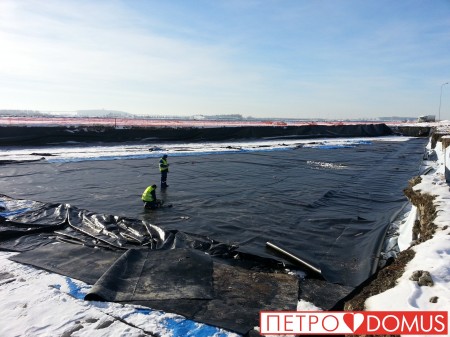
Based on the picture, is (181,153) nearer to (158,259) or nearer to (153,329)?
(158,259)

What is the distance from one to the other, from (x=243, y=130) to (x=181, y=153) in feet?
44.2

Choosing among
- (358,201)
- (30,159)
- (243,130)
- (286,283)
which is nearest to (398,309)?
(286,283)

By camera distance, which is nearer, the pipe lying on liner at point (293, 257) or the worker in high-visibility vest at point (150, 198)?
the pipe lying on liner at point (293, 257)

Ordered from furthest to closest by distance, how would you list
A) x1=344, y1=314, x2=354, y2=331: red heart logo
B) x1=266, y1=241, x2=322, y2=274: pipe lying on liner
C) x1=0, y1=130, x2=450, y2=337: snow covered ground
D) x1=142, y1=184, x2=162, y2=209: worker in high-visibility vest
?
x1=142, y1=184, x2=162, y2=209: worker in high-visibility vest
x1=266, y1=241, x2=322, y2=274: pipe lying on liner
x1=0, y1=130, x2=450, y2=337: snow covered ground
x1=344, y1=314, x2=354, y2=331: red heart logo

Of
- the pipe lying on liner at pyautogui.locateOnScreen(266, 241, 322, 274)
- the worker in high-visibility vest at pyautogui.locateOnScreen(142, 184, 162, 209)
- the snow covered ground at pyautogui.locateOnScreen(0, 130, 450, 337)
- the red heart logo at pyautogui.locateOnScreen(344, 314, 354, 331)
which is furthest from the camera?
the worker in high-visibility vest at pyautogui.locateOnScreen(142, 184, 162, 209)

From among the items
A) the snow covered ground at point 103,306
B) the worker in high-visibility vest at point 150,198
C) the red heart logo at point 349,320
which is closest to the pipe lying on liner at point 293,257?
the snow covered ground at point 103,306

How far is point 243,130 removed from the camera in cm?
3070

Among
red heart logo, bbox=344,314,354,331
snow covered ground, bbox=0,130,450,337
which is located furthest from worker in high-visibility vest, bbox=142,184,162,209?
red heart logo, bbox=344,314,354,331

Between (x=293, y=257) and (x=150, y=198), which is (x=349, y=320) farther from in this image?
(x=150, y=198)

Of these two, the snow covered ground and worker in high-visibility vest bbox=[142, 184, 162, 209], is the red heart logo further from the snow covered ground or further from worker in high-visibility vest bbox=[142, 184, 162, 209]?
worker in high-visibility vest bbox=[142, 184, 162, 209]

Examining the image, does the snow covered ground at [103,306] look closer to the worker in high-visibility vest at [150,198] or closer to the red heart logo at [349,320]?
the red heart logo at [349,320]

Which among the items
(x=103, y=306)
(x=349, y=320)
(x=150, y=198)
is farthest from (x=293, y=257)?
(x=150, y=198)

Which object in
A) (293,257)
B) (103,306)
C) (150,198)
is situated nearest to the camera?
(103,306)

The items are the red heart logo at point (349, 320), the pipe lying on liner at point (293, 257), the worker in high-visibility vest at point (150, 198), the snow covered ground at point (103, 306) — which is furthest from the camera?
the worker in high-visibility vest at point (150, 198)
